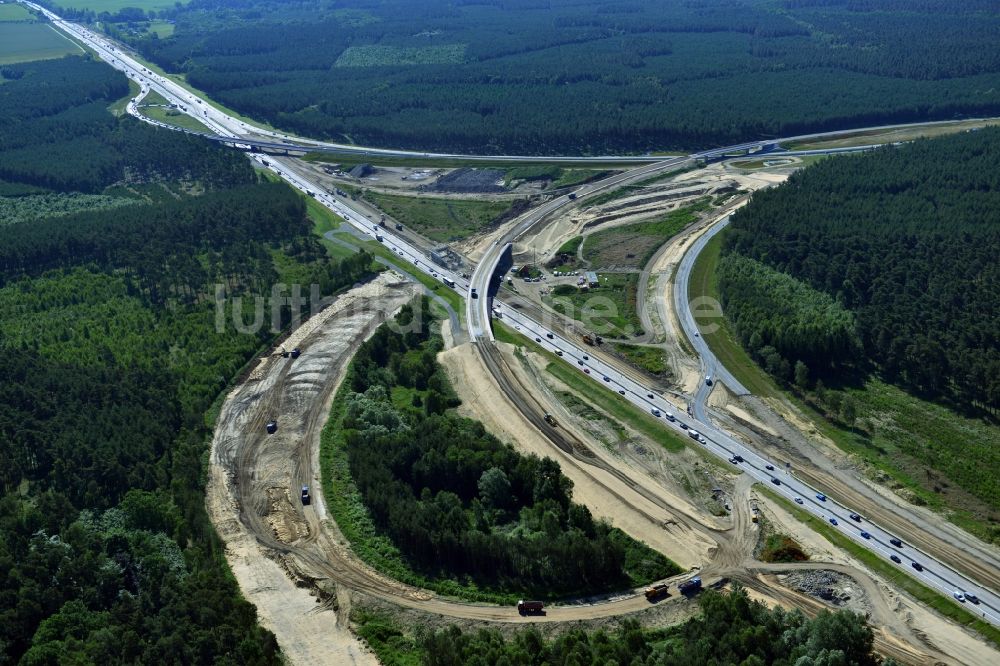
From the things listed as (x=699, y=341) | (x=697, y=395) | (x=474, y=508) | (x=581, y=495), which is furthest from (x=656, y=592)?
(x=699, y=341)

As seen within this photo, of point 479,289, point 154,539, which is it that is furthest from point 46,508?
point 479,289

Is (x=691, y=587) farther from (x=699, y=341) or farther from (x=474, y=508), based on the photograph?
(x=699, y=341)

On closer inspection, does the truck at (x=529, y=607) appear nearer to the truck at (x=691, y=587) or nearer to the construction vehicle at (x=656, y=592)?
the construction vehicle at (x=656, y=592)

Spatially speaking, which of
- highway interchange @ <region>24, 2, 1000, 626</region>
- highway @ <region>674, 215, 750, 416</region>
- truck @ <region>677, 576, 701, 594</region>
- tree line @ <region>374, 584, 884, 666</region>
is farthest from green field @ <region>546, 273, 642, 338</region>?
tree line @ <region>374, 584, 884, 666</region>

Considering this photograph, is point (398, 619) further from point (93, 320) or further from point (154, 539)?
point (93, 320)

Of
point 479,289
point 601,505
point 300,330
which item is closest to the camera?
point 601,505

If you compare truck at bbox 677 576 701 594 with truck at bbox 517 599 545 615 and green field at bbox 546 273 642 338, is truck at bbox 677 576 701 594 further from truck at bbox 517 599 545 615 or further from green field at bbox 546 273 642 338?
green field at bbox 546 273 642 338

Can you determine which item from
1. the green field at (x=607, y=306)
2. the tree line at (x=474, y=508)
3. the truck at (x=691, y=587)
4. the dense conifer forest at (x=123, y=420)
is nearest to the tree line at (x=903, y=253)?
the green field at (x=607, y=306)
